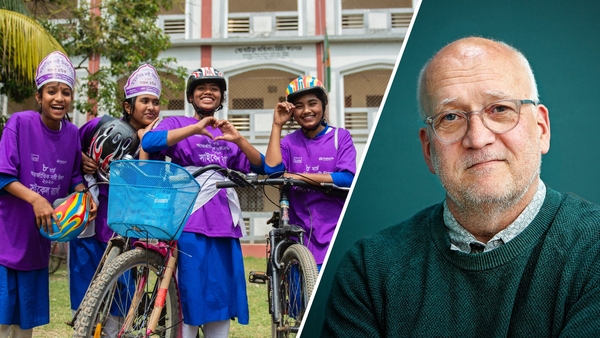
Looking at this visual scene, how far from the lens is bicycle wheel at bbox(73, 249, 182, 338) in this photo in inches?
97.2

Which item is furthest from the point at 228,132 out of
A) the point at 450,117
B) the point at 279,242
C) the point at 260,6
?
the point at 260,6

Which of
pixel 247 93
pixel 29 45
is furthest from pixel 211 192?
pixel 247 93

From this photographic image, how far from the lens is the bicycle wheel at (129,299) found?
8.10 ft

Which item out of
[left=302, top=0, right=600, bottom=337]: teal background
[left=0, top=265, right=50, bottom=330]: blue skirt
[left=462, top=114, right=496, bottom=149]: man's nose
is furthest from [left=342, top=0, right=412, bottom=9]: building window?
[left=462, top=114, right=496, bottom=149]: man's nose

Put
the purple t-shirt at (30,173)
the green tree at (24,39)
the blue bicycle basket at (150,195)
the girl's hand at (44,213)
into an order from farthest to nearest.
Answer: the green tree at (24,39)
the purple t-shirt at (30,173)
the girl's hand at (44,213)
the blue bicycle basket at (150,195)

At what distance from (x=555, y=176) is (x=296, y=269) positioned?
5.14 feet

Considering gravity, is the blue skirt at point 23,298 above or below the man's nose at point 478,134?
below

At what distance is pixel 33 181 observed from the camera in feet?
9.87

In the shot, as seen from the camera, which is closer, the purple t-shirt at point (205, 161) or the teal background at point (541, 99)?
the teal background at point (541, 99)

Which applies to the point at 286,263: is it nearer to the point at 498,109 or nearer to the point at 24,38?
the point at 498,109

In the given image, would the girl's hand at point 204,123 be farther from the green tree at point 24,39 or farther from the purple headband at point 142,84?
the green tree at point 24,39

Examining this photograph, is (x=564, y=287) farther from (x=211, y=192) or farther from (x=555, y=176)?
(x=211, y=192)

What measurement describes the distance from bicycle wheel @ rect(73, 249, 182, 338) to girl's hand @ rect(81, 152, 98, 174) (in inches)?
26.8

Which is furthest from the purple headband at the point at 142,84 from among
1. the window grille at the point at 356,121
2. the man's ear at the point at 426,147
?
the window grille at the point at 356,121
